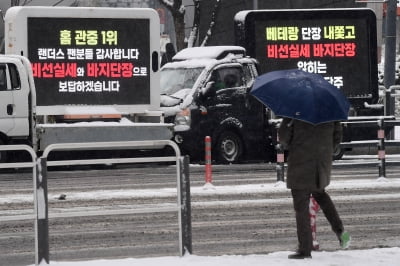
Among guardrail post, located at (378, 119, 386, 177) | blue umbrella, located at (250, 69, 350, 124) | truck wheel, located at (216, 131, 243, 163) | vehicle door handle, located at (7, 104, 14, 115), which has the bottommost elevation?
truck wheel, located at (216, 131, 243, 163)

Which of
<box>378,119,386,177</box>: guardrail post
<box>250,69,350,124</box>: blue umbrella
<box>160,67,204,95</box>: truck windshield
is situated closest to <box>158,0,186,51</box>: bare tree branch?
<box>160,67,204,95</box>: truck windshield

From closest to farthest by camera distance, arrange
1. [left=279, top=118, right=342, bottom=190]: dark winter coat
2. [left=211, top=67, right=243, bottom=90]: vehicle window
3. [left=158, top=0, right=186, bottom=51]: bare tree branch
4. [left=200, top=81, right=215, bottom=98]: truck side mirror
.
Result: [left=279, top=118, right=342, bottom=190]: dark winter coat → [left=200, top=81, right=215, bottom=98]: truck side mirror → [left=211, top=67, right=243, bottom=90]: vehicle window → [left=158, top=0, right=186, bottom=51]: bare tree branch

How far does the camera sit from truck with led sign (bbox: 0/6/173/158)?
83.7 feet

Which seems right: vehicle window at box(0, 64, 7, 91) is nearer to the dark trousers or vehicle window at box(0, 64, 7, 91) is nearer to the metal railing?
the metal railing

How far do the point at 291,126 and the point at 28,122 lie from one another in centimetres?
1473

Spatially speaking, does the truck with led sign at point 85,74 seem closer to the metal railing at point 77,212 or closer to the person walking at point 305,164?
the metal railing at point 77,212

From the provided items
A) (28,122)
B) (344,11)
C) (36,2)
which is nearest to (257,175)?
(28,122)

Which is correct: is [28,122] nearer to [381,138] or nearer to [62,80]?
[62,80]

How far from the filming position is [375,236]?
45.9ft

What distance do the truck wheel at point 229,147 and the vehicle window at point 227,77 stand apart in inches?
41.5

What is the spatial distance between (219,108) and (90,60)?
2.99m

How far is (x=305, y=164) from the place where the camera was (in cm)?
1113

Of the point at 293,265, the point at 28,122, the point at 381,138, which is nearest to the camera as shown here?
the point at 293,265

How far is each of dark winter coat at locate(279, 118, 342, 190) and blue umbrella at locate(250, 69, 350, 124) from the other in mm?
142
